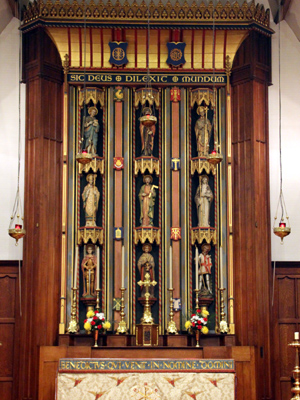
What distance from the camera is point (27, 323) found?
51.8ft

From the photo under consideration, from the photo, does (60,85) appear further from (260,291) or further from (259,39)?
(260,291)

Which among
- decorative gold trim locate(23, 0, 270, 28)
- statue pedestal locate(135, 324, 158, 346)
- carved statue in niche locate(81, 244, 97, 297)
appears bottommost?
statue pedestal locate(135, 324, 158, 346)

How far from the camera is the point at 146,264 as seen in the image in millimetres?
16312

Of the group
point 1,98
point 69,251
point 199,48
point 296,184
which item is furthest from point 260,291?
point 1,98

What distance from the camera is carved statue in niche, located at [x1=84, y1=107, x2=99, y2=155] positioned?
1664 centimetres

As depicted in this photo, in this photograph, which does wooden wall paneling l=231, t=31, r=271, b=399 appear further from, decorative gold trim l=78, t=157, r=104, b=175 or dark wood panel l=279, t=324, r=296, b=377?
decorative gold trim l=78, t=157, r=104, b=175

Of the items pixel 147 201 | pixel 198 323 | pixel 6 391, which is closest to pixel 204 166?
pixel 147 201

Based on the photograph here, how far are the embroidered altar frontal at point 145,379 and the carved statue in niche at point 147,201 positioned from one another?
9.97 ft

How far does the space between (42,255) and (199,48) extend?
491 centimetres

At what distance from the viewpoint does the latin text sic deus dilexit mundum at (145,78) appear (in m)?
16.8

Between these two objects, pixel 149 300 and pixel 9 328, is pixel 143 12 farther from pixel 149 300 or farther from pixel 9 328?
pixel 9 328

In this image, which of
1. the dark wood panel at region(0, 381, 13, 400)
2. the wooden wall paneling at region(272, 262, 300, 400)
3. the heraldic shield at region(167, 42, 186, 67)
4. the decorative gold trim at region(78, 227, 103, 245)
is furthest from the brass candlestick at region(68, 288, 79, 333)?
the heraldic shield at region(167, 42, 186, 67)

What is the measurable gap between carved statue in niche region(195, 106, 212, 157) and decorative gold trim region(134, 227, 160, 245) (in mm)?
1706

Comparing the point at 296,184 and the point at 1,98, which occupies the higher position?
the point at 1,98
